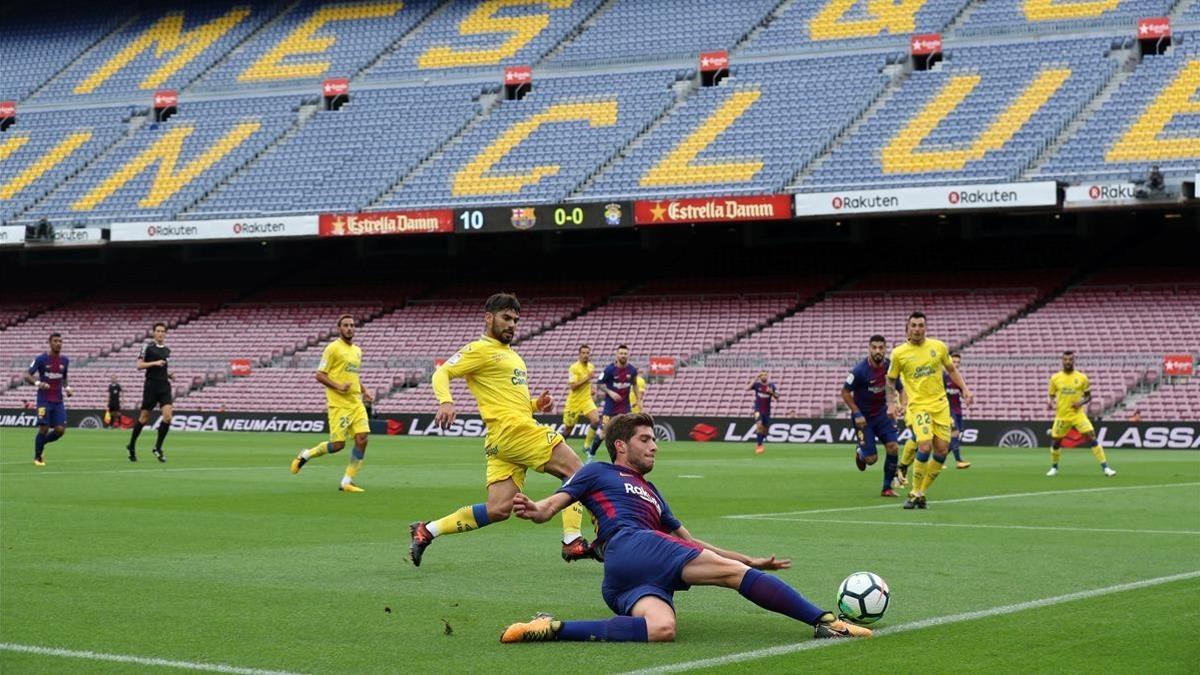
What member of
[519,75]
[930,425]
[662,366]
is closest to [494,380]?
[930,425]

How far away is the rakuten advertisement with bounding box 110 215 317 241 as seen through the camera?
51.3 meters

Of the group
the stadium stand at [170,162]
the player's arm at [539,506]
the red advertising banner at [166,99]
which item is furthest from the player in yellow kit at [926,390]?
the red advertising banner at [166,99]

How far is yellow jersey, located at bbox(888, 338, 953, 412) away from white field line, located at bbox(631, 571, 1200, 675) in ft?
24.6

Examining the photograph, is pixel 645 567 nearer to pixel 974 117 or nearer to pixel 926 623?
pixel 926 623

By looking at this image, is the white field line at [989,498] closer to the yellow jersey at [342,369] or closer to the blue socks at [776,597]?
the yellow jersey at [342,369]

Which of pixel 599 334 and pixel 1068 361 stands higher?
pixel 599 334

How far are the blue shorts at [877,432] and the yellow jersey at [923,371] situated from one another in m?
1.80

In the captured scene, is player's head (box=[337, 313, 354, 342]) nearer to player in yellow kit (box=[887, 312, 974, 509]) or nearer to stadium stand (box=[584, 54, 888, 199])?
player in yellow kit (box=[887, 312, 974, 509])

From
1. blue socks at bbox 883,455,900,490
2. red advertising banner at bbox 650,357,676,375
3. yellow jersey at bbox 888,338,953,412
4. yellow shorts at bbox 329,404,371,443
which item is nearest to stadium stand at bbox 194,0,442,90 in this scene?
red advertising banner at bbox 650,357,676,375

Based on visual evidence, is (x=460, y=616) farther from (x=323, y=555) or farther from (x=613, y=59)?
(x=613, y=59)

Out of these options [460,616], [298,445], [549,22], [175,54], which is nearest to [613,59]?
[549,22]

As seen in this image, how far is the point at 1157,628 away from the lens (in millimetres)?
8781

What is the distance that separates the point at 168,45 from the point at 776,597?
61.5 m

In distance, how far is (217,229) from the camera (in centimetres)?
5244
